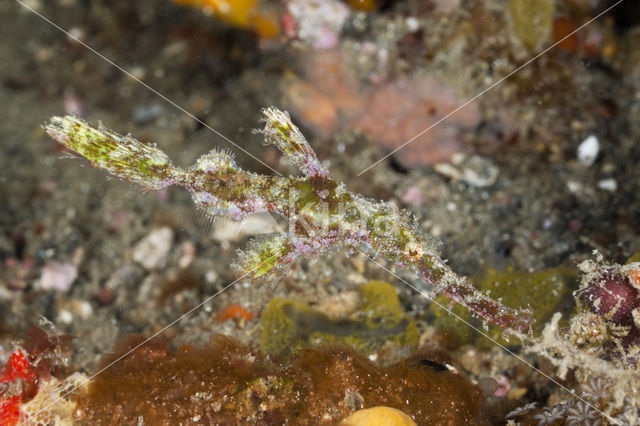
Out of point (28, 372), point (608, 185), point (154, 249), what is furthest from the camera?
point (154, 249)

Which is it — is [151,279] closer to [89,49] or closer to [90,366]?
[90,366]

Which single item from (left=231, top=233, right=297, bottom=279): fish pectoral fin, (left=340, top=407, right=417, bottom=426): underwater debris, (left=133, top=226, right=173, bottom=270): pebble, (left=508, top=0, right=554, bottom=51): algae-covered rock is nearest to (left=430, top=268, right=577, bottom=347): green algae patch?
(left=340, top=407, right=417, bottom=426): underwater debris

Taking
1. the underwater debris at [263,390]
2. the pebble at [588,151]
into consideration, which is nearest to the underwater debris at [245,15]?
the pebble at [588,151]

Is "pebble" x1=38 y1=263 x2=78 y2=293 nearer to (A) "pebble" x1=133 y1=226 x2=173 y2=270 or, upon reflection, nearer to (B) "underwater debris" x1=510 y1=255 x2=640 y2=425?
(A) "pebble" x1=133 y1=226 x2=173 y2=270

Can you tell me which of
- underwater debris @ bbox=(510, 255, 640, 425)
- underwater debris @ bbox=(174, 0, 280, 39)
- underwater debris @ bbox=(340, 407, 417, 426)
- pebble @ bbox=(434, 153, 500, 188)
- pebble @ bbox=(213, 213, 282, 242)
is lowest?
underwater debris @ bbox=(340, 407, 417, 426)

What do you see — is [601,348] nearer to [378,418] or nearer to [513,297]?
[513,297]

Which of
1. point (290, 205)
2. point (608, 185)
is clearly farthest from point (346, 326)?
point (608, 185)
